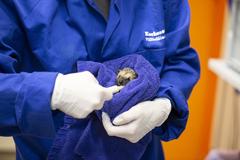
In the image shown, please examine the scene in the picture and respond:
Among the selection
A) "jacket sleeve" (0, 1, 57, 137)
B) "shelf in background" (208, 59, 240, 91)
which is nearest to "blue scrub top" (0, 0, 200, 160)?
"jacket sleeve" (0, 1, 57, 137)

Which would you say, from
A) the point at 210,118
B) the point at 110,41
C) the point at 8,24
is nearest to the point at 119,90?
the point at 110,41

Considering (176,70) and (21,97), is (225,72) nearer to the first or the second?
(176,70)

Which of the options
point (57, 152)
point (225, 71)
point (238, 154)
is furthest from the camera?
point (225, 71)

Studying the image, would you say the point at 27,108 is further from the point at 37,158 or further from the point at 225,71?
the point at 225,71

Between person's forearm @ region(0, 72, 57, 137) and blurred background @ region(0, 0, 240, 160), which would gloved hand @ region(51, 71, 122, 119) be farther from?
blurred background @ region(0, 0, 240, 160)

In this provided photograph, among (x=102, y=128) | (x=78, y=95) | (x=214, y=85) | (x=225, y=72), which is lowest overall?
(x=214, y=85)

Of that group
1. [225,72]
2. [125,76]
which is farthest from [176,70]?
[225,72]
